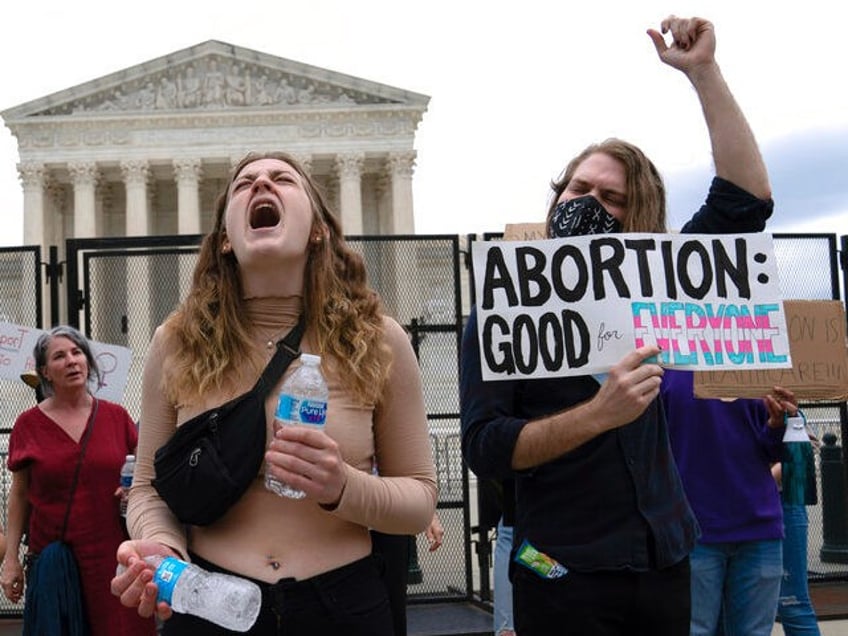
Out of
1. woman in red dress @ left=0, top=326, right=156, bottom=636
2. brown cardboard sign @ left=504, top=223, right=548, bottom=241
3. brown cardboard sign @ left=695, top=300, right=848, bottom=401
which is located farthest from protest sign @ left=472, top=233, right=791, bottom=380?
woman in red dress @ left=0, top=326, right=156, bottom=636

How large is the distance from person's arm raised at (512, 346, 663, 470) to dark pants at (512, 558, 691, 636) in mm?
324

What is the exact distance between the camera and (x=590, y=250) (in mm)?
2572

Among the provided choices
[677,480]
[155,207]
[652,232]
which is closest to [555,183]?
[652,232]

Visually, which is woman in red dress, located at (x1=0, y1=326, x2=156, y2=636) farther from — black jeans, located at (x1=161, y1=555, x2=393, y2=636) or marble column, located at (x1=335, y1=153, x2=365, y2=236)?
marble column, located at (x1=335, y1=153, x2=365, y2=236)

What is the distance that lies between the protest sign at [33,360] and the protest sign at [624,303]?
4.49 meters

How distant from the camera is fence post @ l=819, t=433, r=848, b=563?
855cm

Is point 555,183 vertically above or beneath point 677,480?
above

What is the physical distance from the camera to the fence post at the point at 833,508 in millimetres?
8547

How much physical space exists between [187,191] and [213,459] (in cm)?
4519

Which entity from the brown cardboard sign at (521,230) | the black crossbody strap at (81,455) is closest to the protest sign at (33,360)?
the black crossbody strap at (81,455)

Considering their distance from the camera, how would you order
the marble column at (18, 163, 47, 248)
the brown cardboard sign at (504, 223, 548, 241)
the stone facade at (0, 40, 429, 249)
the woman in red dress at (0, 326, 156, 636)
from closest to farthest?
the woman in red dress at (0, 326, 156, 636)
the brown cardboard sign at (504, 223, 548, 241)
the marble column at (18, 163, 47, 248)
the stone facade at (0, 40, 429, 249)

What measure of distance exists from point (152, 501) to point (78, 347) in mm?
2987

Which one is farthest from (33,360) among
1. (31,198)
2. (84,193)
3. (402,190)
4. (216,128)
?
(31,198)

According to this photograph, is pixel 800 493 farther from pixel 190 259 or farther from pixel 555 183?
pixel 190 259
